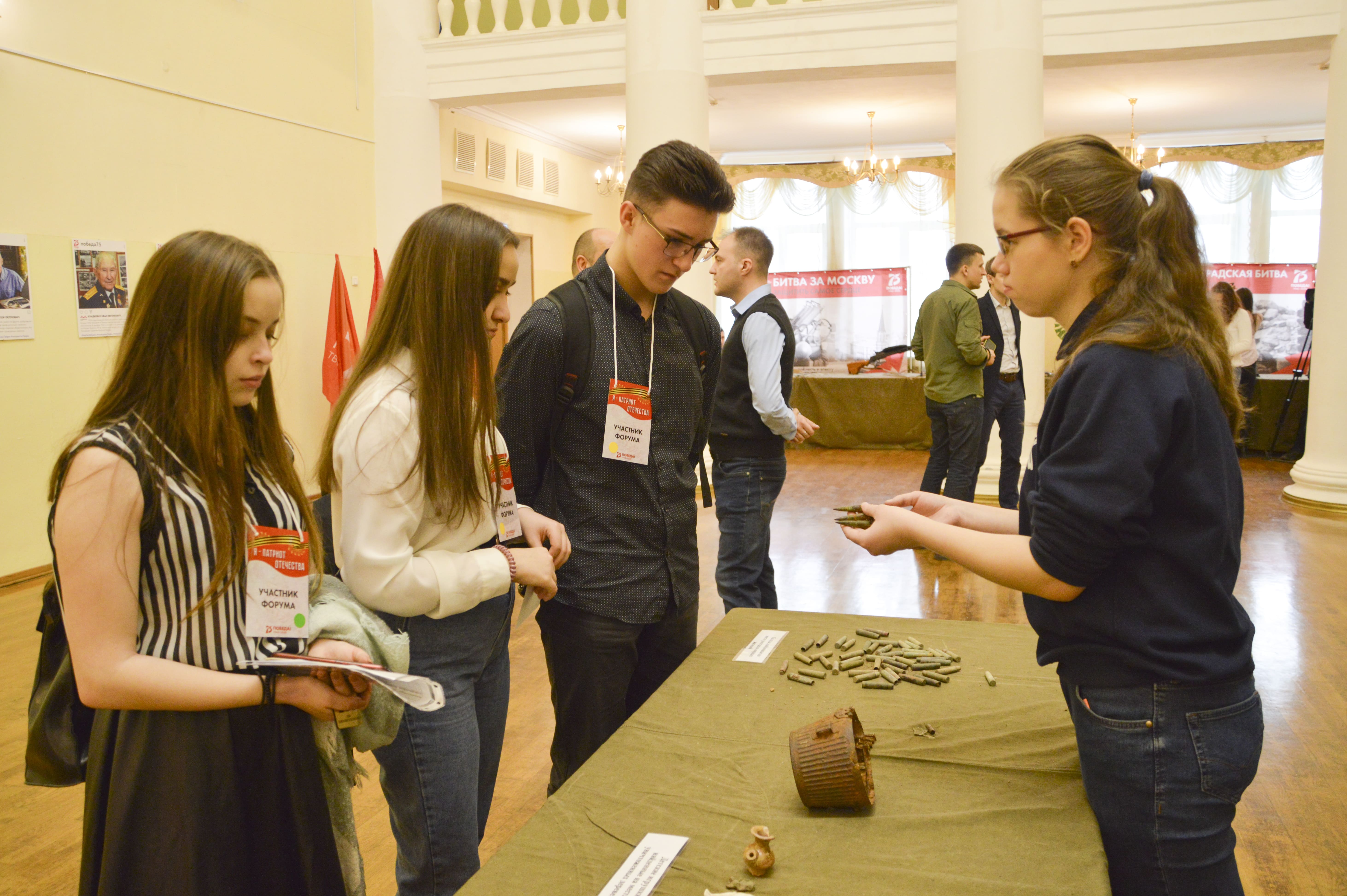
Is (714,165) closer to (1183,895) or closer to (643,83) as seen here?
(1183,895)

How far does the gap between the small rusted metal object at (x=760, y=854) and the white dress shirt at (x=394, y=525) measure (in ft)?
1.59

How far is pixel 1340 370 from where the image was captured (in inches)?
230

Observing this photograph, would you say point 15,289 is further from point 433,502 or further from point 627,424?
point 433,502

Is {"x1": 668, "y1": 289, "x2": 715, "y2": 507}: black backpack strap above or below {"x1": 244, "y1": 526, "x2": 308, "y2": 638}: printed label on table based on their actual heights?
above

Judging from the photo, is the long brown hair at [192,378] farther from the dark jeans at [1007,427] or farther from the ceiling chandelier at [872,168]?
the ceiling chandelier at [872,168]

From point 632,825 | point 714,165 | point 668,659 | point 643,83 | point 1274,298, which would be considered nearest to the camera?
point 632,825

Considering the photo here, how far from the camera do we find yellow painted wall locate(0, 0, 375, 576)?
4.68 metres

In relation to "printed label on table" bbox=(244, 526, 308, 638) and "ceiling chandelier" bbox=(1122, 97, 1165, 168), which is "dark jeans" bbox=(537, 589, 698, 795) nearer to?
"printed label on table" bbox=(244, 526, 308, 638)

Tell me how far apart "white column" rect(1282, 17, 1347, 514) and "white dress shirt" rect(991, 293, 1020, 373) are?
91.1 inches

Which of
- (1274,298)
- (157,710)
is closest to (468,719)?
(157,710)

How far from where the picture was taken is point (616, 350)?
5.65 feet

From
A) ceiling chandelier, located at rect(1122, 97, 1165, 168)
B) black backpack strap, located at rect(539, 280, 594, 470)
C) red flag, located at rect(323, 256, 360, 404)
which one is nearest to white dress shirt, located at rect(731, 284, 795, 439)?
black backpack strap, located at rect(539, 280, 594, 470)

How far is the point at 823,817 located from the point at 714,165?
107 centimetres

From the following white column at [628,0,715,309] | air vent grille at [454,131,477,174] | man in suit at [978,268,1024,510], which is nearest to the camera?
man in suit at [978,268,1024,510]
